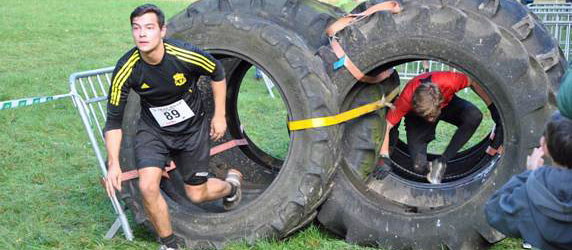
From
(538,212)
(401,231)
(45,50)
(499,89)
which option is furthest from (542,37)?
(45,50)

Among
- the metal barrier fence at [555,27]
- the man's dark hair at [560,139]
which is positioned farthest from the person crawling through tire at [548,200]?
the metal barrier fence at [555,27]

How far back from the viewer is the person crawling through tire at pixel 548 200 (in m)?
3.03

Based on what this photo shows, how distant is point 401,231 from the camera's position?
534 cm

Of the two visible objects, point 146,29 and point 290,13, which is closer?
point 146,29

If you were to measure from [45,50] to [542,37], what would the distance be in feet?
45.6

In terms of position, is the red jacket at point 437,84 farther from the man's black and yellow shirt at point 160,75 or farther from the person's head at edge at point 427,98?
the man's black and yellow shirt at point 160,75

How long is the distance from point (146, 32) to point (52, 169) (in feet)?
10.4

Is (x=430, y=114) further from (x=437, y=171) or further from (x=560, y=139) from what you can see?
(x=560, y=139)

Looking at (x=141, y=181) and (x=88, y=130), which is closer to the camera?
(x=141, y=181)

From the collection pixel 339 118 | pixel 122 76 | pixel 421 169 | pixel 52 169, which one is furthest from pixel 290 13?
pixel 52 169

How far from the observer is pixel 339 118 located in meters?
5.50

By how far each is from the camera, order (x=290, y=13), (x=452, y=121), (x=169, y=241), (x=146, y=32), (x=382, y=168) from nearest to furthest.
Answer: (x=146, y=32), (x=169, y=241), (x=290, y=13), (x=382, y=168), (x=452, y=121)

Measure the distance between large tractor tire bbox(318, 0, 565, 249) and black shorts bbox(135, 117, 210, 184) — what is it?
3.26ft

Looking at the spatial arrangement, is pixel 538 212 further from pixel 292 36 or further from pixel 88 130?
pixel 88 130
